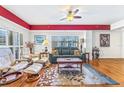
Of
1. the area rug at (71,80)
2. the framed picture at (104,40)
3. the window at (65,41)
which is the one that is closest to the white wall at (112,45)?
the framed picture at (104,40)

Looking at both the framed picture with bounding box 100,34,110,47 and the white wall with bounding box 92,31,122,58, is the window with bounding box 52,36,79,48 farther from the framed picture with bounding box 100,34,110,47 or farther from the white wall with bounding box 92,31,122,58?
the framed picture with bounding box 100,34,110,47

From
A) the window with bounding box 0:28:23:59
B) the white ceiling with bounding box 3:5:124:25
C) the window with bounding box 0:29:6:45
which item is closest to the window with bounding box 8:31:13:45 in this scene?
the window with bounding box 0:28:23:59

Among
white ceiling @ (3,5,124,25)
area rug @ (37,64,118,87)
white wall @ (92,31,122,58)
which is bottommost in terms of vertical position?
area rug @ (37,64,118,87)

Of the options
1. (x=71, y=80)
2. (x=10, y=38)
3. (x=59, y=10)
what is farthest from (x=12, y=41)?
(x=71, y=80)

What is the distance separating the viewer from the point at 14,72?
13.7ft

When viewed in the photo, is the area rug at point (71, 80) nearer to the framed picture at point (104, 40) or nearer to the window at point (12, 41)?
the window at point (12, 41)

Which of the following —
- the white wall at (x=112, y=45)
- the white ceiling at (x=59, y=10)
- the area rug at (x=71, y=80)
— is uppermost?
the white ceiling at (x=59, y=10)

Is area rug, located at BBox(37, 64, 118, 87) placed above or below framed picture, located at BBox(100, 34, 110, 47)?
below

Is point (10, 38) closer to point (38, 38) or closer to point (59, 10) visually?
point (59, 10)

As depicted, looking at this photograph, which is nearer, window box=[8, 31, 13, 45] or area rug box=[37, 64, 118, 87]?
area rug box=[37, 64, 118, 87]
